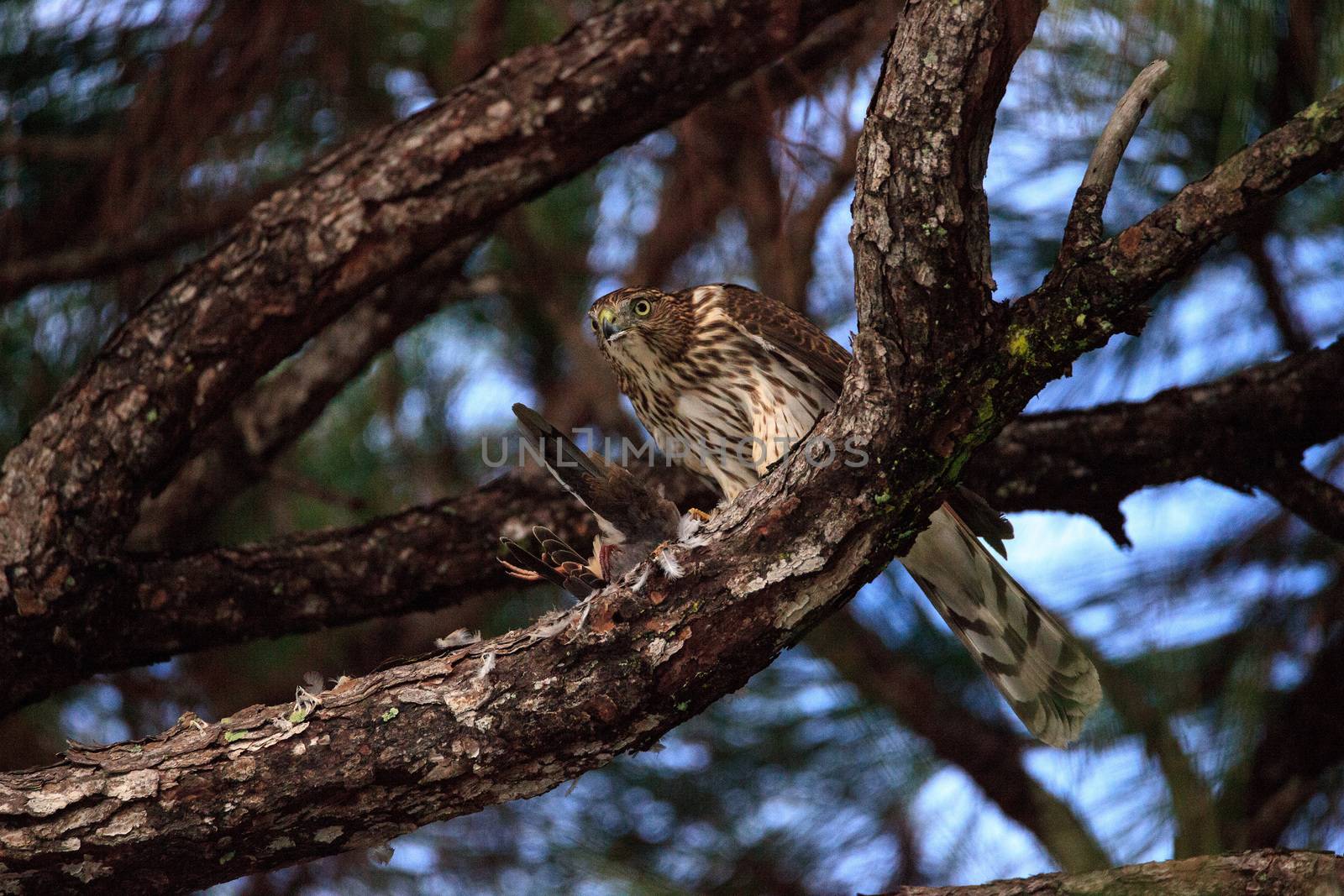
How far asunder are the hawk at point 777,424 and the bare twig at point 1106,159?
807mm

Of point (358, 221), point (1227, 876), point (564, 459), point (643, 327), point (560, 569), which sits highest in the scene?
point (358, 221)

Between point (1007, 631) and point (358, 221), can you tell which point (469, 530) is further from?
point (1007, 631)

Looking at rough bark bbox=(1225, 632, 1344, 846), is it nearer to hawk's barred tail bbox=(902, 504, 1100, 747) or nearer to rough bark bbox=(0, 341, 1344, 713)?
rough bark bbox=(0, 341, 1344, 713)

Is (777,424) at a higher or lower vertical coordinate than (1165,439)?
higher

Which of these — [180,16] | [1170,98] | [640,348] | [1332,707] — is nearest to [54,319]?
[180,16]

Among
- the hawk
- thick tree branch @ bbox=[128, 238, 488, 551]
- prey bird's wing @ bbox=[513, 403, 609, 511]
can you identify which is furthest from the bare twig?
thick tree branch @ bbox=[128, 238, 488, 551]

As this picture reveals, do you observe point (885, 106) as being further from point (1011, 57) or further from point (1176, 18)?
point (1176, 18)

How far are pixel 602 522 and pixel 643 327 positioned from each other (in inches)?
39.2

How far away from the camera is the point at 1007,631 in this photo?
10.9ft

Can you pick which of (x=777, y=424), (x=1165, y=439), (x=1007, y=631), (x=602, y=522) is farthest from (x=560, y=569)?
(x=1165, y=439)

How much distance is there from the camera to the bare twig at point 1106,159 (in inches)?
89.4

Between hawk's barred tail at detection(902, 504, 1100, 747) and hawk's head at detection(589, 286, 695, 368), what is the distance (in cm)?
92

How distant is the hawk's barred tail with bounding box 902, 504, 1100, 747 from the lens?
3.14m

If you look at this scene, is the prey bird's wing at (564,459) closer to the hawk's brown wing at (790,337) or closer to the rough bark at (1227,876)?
the hawk's brown wing at (790,337)
